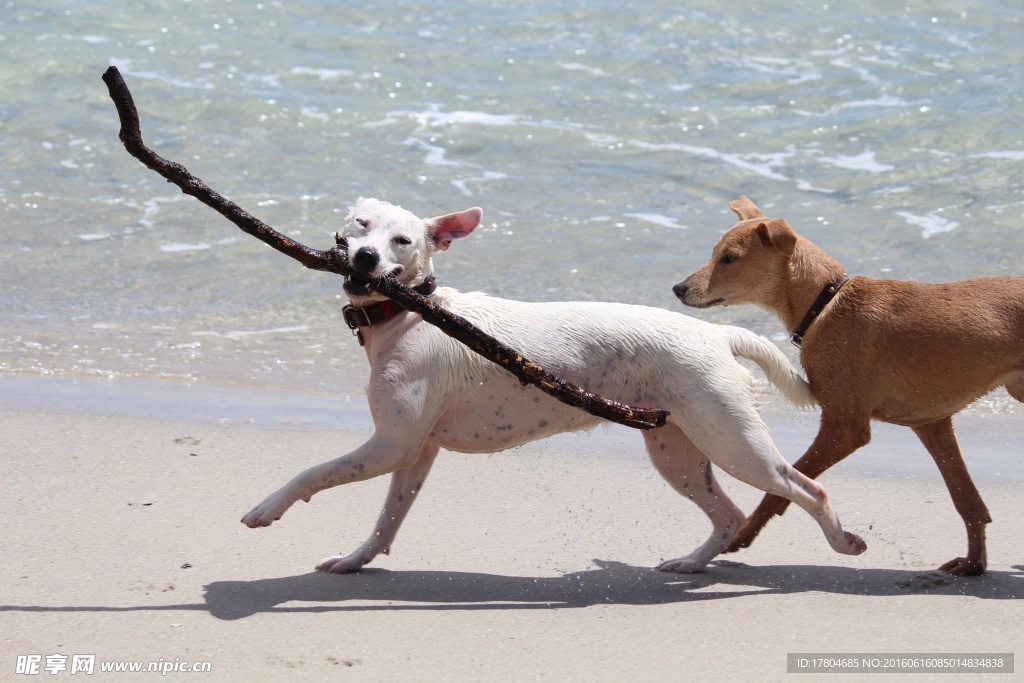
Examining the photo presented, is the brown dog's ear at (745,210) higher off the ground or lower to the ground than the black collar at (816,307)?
higher

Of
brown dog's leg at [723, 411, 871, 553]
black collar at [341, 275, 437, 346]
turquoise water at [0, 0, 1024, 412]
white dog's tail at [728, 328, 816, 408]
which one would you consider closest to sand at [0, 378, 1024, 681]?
brown dog's leg at [723, 411, 871, 553]

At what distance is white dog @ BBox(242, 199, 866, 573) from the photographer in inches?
186

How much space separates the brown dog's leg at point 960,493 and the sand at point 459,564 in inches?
4.1

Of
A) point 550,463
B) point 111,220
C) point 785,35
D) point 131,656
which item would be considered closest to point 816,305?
point 550,463

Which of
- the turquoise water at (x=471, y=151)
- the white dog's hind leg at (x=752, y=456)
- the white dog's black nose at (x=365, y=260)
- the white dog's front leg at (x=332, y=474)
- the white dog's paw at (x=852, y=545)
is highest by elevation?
the white dog's black nose at (x=365, y=260)

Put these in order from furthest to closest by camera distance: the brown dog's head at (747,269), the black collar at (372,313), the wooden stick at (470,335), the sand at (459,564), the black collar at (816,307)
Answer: the brown dog's head at (747,269), the black collar at (816,307), the black collar at (372,313), the wooden stick at (470,335), the sand at (459,564)

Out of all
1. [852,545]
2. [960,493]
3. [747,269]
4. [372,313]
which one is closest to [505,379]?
[372,313]

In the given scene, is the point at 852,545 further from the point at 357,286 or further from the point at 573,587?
the point at 357,286

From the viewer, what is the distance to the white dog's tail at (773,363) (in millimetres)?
4992

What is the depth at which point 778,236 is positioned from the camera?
543cm

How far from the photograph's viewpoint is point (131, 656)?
152 inches

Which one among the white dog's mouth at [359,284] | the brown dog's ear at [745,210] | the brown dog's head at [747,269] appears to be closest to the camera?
the white dog's mouth at [359,284]

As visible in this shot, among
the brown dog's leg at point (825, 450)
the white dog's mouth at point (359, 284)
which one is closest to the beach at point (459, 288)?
the brown dog's leg at point (825, 450)

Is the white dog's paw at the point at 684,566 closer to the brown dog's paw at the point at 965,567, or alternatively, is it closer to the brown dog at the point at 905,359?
the brown dog at the point at 905,359
